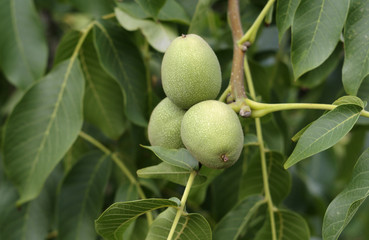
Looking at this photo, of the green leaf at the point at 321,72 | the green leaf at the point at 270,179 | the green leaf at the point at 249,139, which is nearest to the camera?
the green leaf at the point at 249,139

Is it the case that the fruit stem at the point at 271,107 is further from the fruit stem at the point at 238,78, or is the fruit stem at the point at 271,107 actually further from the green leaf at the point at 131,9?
the green leaf at the point at 131,9

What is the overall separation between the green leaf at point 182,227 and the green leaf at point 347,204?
0.24 m

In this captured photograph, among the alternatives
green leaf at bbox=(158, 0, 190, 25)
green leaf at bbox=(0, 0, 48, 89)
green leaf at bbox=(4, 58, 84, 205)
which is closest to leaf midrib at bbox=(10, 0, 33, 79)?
green leaf at bbox=(0, 0, 48, 89)

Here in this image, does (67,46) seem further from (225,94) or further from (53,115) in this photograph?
(225,94)

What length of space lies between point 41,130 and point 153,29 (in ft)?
1.35

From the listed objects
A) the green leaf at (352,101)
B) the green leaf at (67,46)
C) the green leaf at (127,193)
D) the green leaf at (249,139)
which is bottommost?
the green leaf at (127,193)

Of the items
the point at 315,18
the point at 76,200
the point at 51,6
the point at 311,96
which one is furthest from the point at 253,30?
the point at 51,6

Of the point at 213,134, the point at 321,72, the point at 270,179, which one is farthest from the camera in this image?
the point at 321,72

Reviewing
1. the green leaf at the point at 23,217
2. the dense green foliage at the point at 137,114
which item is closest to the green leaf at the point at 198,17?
the dense green foliage at the point at 137,114

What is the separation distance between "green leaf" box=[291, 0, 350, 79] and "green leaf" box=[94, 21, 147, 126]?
1.61 feet

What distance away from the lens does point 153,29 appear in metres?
1.36

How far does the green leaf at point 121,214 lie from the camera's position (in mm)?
954

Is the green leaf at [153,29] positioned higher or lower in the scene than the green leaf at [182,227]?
higher

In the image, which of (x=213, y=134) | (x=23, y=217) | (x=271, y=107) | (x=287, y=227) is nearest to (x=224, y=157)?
(x=213, y=134)
